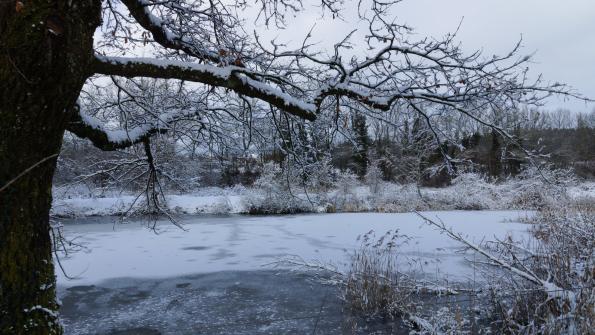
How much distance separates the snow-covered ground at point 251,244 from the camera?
818cm

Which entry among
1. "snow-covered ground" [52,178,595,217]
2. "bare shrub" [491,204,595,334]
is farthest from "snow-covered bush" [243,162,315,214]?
"bare shrub" [491,204,595,334]

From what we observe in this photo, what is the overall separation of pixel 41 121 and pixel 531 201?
1739 centimetres

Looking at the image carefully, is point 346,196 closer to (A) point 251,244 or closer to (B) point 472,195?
(B) point 472,195

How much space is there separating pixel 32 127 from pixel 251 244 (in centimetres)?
898

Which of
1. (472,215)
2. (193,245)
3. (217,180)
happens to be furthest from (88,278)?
(217,180)

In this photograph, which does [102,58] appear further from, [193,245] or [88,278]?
[193,245]

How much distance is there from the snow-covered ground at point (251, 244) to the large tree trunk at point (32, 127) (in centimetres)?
369

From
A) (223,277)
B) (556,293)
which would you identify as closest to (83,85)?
(556,293)

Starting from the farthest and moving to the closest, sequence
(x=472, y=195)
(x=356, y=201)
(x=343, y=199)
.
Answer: (x=356, y=201) < (x=343, y=199) < (x=472, y=195)

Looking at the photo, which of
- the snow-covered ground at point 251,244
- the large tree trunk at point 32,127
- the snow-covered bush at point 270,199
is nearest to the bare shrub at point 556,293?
the snow-covered ground at point 251,244

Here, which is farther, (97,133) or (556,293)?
(556,293)

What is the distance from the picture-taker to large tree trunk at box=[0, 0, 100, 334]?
6.01ft

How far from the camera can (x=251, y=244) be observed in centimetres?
1066

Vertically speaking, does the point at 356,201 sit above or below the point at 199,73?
below
